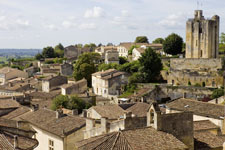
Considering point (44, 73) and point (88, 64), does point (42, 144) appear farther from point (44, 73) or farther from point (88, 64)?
point (44, 73)

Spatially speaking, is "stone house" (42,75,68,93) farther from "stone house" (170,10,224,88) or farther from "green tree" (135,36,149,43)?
"green tree" (135,36,149,43)

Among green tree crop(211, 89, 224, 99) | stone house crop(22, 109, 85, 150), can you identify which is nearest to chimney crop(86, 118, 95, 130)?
stone house crop(22, 109, 85, 150)

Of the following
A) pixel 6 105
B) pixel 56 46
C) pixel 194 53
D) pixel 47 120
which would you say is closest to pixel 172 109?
pixel 47 120

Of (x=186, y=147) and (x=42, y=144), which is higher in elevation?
(x=186, y=147)

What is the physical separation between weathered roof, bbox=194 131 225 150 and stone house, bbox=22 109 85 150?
9218mm

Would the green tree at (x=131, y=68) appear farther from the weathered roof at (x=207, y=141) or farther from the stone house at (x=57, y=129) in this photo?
the weathered roof at (x=207, y=141)

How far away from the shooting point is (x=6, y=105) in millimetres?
38219

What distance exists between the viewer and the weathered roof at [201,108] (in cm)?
2808

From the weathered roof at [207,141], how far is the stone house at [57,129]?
9218mm

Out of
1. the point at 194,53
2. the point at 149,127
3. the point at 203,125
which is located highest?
the point at 194,53

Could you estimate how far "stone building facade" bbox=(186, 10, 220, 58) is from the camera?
64.2 m

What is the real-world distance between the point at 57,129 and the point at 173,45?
58977mm

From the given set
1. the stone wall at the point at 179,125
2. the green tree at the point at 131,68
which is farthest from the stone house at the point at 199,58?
the stone wall at the point at 179,125

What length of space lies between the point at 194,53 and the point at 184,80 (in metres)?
8.41
